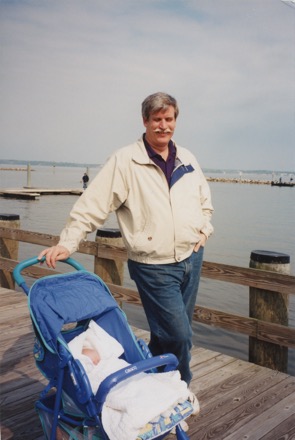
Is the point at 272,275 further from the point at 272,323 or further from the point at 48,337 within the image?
the point at 48,337

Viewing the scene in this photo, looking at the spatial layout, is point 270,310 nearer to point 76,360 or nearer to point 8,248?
point 76,360

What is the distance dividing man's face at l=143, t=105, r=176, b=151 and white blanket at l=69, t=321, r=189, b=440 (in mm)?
1163

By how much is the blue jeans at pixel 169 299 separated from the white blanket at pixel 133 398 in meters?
0.47

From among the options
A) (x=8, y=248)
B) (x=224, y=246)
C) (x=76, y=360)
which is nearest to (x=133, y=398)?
(x=76, y=360)

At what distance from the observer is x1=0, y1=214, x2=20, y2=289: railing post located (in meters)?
6.26

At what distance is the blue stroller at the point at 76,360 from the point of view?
76.2 inches

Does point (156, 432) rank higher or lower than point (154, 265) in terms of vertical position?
lower

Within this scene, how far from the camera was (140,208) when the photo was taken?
8.33 feet

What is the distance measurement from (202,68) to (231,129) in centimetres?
125

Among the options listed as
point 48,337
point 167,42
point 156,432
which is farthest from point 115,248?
point 156,432

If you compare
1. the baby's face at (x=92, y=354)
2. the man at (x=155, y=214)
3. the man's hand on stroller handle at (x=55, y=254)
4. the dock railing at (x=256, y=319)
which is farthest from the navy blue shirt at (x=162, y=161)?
the dock railing at (x=256, y=319)

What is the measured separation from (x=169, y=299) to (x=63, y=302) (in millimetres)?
577

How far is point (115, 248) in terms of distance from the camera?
4.75m

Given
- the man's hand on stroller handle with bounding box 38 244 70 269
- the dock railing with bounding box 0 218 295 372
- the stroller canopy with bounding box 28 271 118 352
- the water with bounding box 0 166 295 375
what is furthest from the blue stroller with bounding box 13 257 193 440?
the water with bounding box 0 166 295 375
